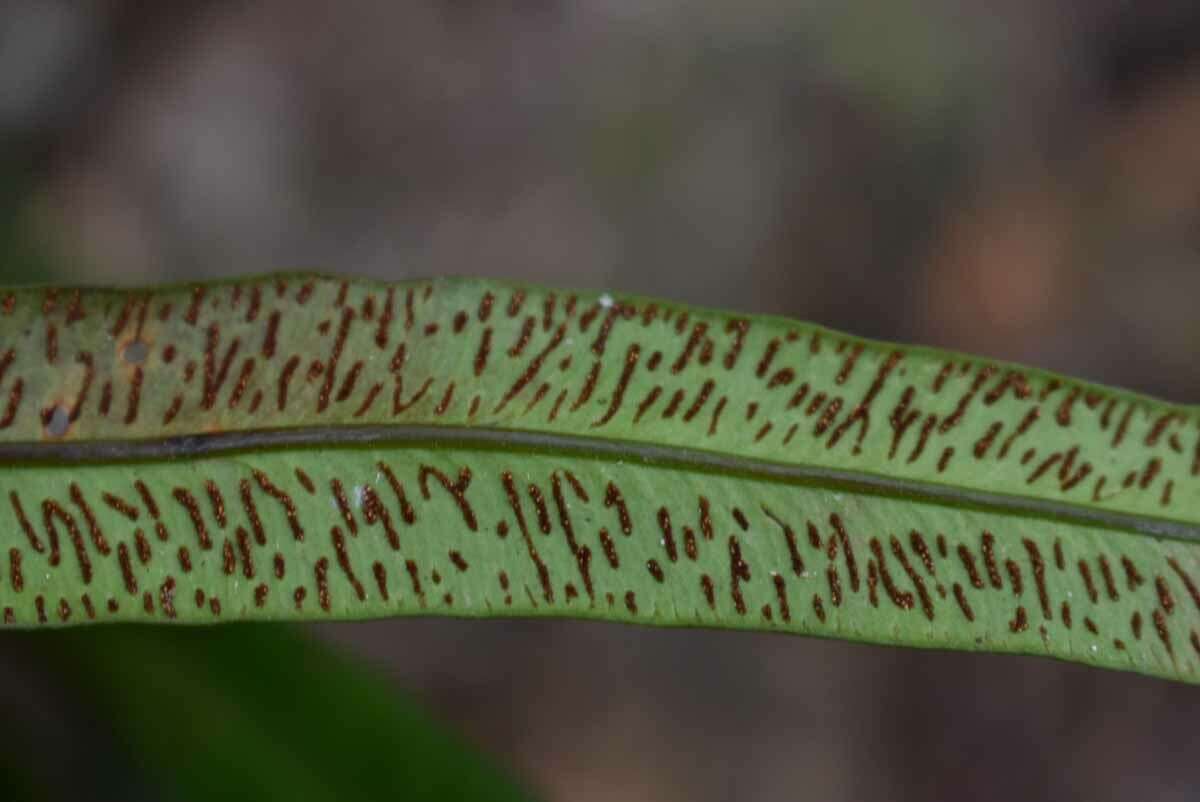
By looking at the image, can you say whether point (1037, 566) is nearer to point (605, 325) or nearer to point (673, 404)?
point (673, 404)

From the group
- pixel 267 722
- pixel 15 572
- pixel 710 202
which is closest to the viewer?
pixel 15 572

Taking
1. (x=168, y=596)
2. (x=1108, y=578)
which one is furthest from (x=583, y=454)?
(x=1108, y=578)

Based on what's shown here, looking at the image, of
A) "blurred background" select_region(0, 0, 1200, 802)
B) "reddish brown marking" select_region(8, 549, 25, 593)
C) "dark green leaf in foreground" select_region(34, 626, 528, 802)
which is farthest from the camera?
"blurred background" select_region(0, 0, 1200, 802)

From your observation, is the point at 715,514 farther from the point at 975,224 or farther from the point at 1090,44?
the point at 1090,44

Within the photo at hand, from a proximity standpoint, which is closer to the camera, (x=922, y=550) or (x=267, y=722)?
(x=922, y=550)

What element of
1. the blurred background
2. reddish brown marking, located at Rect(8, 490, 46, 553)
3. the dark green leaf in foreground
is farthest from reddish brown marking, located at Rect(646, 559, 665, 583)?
the blurred background

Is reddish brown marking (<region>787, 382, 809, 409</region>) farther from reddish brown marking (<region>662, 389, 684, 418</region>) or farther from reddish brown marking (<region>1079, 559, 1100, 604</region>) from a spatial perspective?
reddish brown marking (<region>1079, 559, 1100, 604</region>)
